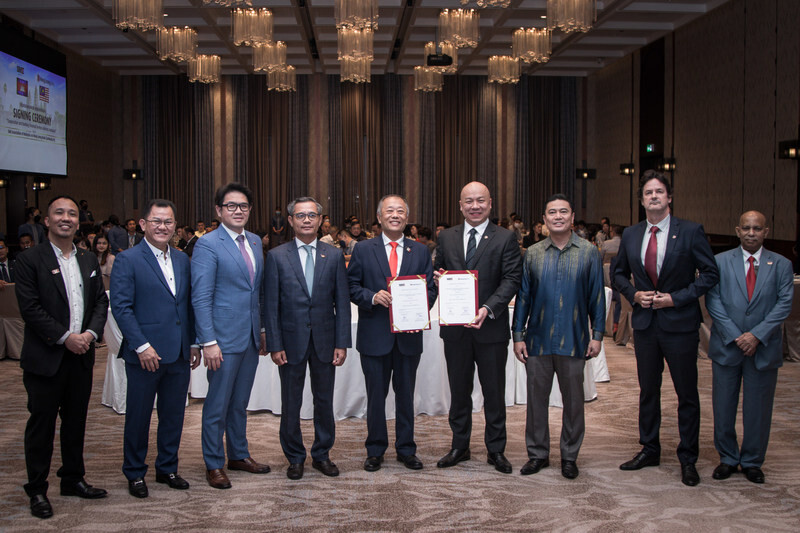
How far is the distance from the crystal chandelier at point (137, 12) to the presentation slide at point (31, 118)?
10.4 feet

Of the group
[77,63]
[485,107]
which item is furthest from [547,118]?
[77,63]

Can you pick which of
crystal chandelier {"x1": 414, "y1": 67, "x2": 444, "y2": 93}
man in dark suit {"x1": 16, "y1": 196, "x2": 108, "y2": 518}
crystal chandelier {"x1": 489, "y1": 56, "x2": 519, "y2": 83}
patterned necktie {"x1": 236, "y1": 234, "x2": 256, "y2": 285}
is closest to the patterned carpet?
man in dark suit {"x1": 16, "y1": 196, "x2": 108, "y2": 518}

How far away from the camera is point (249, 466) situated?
162 inches

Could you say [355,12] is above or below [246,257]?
above

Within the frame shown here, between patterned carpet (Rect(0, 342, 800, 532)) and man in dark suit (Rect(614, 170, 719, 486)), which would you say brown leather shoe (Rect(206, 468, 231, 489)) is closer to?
patterned carpet (Rect(0, 342, 800, 532))

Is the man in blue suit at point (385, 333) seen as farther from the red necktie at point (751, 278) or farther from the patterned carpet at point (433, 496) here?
the red necktie at point (751, 278)

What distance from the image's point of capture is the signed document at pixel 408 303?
394 centimetres

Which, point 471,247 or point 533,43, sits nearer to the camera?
point 471,247

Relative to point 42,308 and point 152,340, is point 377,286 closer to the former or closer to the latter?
point 152,340

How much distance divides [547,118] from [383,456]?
1613cm

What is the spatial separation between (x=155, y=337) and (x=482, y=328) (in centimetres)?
180

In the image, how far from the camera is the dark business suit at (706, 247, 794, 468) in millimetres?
3891

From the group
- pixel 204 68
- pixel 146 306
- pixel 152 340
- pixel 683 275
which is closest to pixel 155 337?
pixel 152 340

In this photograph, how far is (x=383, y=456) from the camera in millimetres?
4309
